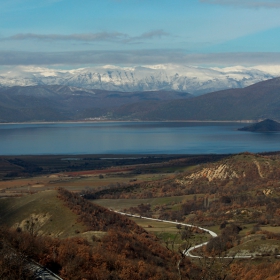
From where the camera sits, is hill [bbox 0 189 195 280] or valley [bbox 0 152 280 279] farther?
valley [bbox 0 152 280 279]

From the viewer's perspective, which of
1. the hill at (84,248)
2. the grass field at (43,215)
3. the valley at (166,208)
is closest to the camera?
the hill at (84,248)

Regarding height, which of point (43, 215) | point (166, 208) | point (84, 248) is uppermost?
point (84, 248)

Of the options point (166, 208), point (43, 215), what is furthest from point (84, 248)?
point (166, 208)

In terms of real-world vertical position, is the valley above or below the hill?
below

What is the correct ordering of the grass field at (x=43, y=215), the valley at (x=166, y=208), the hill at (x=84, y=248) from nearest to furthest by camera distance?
the hill at (x=84, y=248) < the valley at (x=166, y=208) < the grass field at (x=43, y=215)

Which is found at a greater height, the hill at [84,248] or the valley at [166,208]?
the hill at [84,248]

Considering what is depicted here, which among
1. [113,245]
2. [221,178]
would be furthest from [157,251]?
[221,178]

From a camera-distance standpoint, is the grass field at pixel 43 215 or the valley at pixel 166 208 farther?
the grass field at pixel 43 215

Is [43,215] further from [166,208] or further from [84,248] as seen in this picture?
[166,208]

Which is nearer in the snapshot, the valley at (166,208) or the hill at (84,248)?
the hill at (84,248)

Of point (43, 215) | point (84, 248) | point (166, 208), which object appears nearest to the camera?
point (84, 248)

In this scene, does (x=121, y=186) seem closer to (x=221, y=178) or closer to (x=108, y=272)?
(x=221, y=178)
